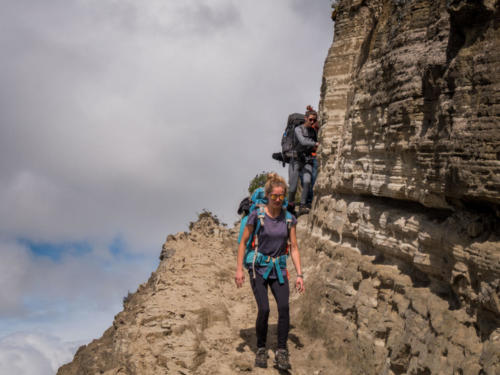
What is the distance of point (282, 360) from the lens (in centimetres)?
555

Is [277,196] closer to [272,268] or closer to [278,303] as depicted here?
[272,268]

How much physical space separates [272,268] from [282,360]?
1046 millimetres

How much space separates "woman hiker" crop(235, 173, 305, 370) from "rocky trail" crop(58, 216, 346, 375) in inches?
17.6

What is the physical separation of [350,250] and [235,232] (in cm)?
631

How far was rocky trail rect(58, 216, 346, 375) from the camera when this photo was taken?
6074mm

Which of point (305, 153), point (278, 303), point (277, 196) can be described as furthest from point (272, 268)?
point (305, 153)

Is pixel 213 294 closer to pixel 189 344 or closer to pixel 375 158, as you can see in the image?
pixel 189 344

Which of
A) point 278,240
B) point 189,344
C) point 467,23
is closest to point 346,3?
point 467,23

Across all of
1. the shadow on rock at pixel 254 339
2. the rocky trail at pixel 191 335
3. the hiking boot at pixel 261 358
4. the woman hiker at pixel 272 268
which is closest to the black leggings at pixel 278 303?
the woman hiker at pixel 272 268

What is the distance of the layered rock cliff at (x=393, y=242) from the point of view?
425 centimetres

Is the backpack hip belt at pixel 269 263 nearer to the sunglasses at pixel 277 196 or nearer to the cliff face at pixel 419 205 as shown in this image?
the sunglasses at pixel 277 196

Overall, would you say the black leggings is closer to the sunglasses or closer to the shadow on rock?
the shadow on rock

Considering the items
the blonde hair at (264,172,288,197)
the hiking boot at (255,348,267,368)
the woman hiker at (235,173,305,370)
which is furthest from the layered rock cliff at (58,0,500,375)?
the blonde hair at (264,172,288,197)

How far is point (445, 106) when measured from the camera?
480cm
